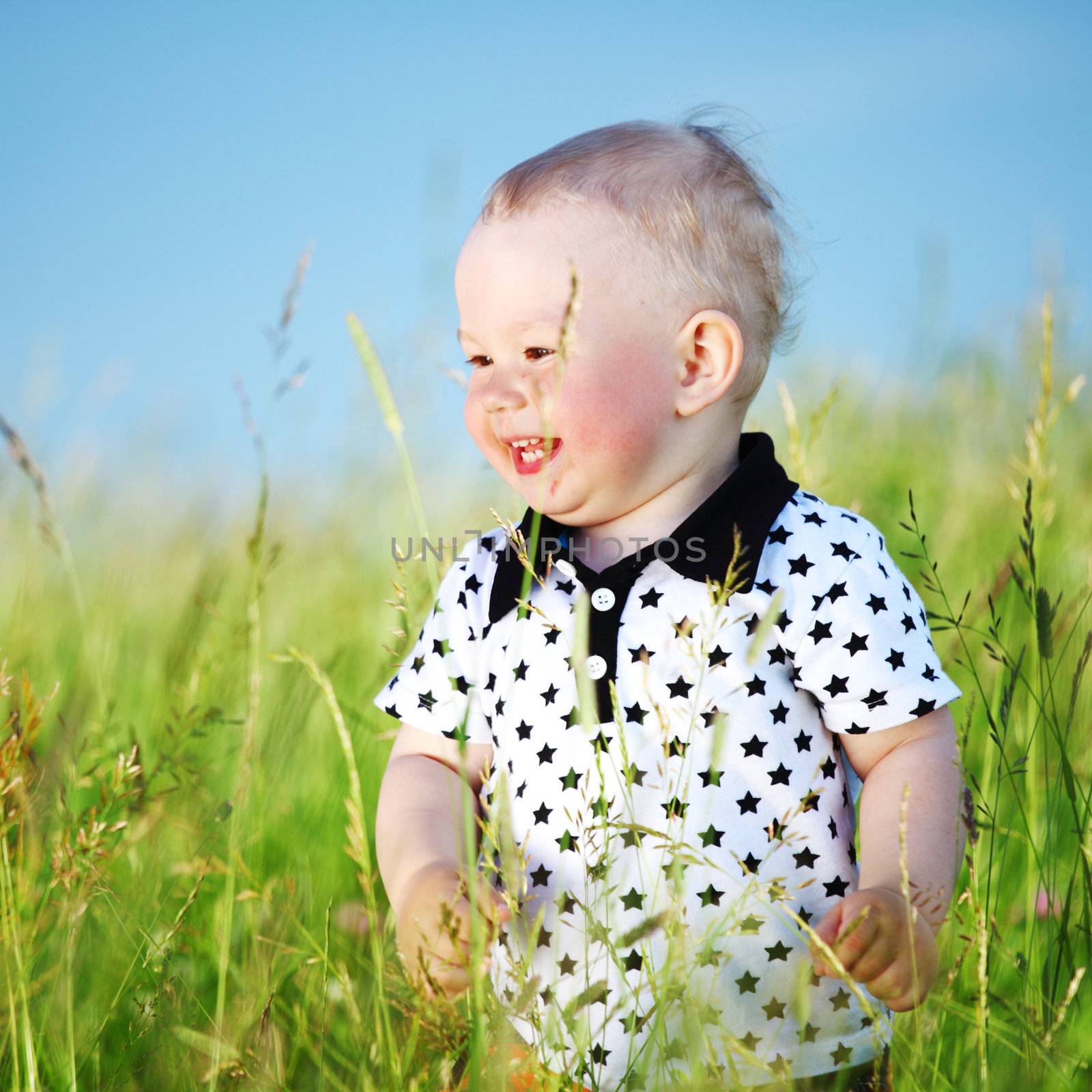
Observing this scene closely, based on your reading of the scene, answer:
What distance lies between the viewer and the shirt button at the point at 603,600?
1.60m

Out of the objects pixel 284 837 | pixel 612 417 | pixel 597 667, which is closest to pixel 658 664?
pixel 597 667

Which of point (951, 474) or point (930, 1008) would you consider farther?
point (951, 474)

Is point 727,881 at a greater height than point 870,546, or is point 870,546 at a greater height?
point 870,546

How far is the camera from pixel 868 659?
1.53 metres

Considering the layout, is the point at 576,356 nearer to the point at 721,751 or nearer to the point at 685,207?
the point at 685,207

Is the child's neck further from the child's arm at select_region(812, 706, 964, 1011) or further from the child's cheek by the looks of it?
the child's arm at select_region(812, 706, 964, 1011)

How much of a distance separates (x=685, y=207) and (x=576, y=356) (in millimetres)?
303

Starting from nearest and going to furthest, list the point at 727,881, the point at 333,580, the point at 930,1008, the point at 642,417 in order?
the point at 930,1008 < the point at 727,881 < the point at 642,417 < the point at 333,580

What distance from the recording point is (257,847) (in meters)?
1.90

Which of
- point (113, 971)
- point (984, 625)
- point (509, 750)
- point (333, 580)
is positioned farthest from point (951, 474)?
Result: point (113, 971)

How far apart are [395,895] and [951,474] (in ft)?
11.2

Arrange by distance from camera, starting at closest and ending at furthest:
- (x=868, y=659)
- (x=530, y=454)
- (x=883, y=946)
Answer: (x=883, y=946) → (x=868, y=659) → (x=530, y=454)

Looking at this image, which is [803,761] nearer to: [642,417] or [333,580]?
[642,417]

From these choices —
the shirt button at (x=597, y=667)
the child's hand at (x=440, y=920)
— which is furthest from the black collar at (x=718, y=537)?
the child's hand at (x=440, y=920)
